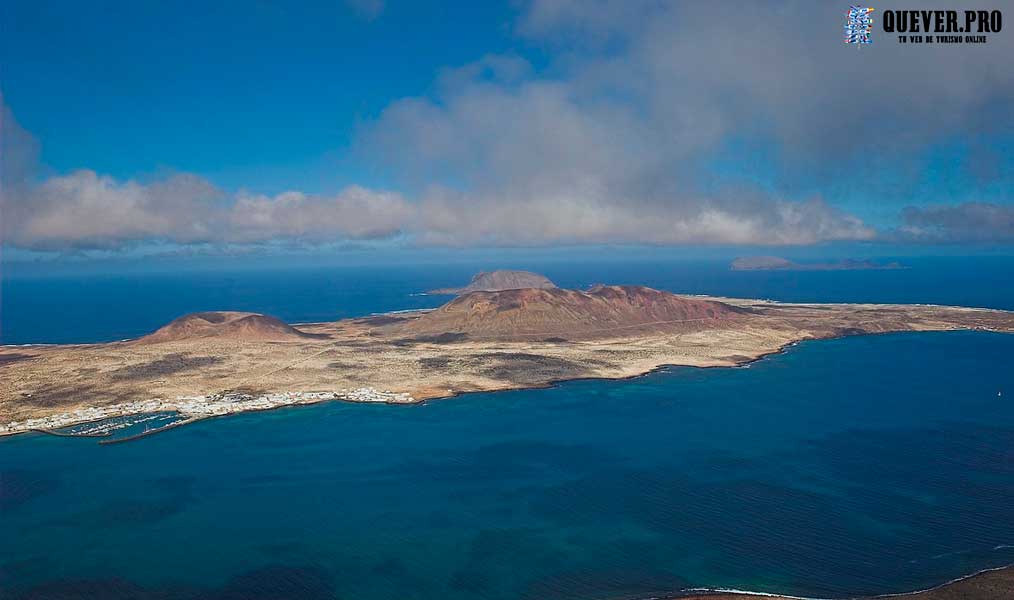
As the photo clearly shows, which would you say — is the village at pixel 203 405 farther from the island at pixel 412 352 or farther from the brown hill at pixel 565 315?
the brown hill at pixel 565 315

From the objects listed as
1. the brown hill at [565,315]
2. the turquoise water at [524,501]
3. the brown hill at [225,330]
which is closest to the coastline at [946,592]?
the turquoise water at [524,501]

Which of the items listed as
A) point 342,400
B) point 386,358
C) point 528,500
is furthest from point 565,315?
point 528,500

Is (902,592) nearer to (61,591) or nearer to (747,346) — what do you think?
(61,591)

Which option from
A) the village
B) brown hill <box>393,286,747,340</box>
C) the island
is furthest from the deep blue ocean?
brown hill <box>393,286,747,340</box>

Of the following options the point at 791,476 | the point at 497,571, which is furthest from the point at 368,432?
the point at 791,476

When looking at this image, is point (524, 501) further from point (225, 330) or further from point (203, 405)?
point (225, 330)

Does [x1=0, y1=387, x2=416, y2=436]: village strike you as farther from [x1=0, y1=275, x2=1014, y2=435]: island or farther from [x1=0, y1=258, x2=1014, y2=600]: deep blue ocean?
[x1=0, y1=258, x2=1014, y2=600]: deep blue ocean
